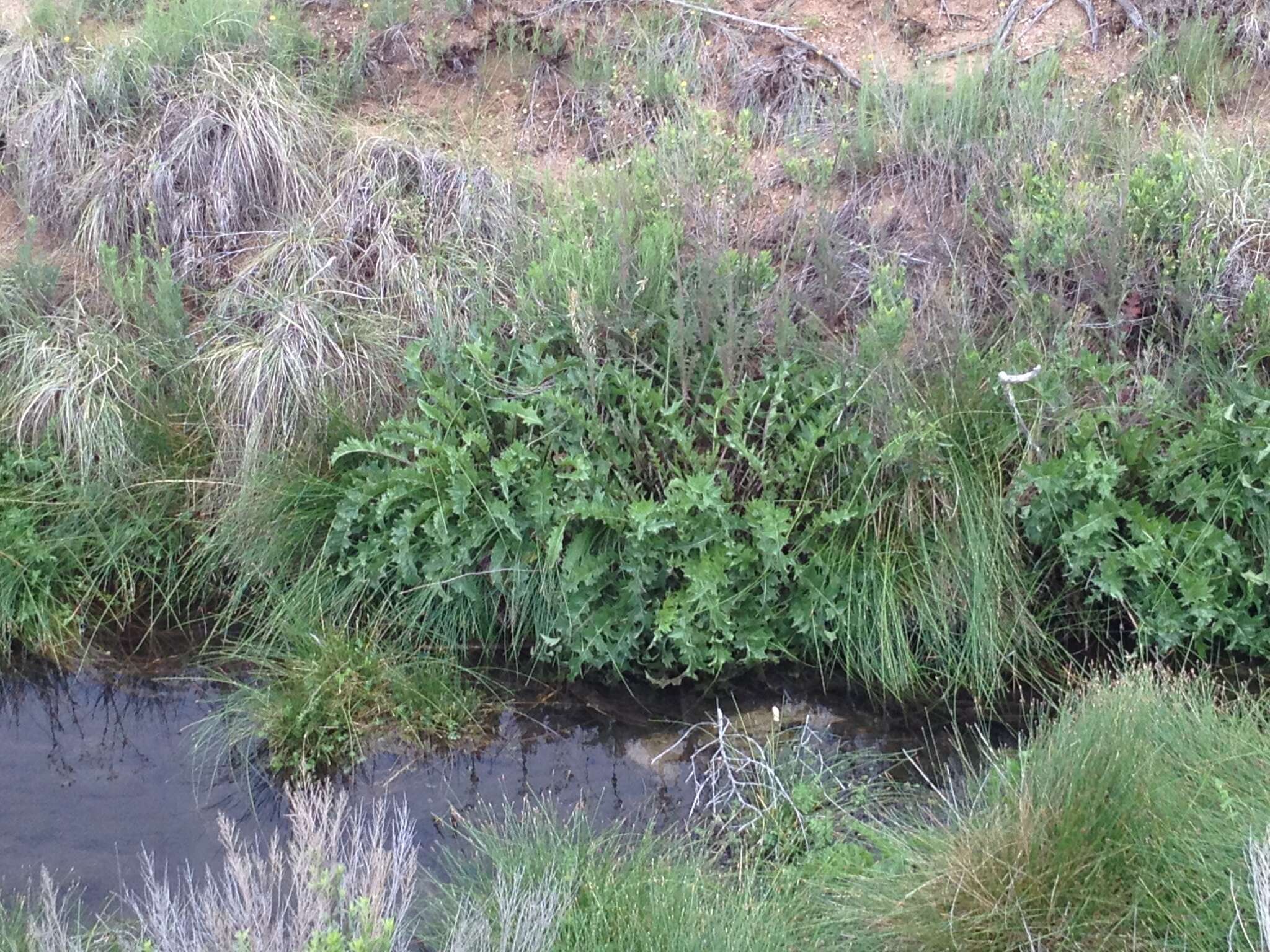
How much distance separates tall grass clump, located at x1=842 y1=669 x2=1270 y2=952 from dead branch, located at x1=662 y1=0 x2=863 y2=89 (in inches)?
165

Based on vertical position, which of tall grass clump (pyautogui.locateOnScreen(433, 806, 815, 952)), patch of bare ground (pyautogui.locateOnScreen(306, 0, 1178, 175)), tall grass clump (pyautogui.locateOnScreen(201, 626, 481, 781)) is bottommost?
tall grass clump (pyautogui.locateOnScreen(201, 626, 481, 781))

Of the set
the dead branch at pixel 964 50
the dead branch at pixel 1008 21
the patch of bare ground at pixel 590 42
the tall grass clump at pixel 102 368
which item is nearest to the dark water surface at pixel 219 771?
the tall grass clump at pixel 102 368

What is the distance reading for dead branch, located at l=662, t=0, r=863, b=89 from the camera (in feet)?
21.8

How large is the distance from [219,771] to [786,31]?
486cm

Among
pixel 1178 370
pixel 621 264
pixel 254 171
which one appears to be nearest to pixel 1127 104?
pixel 1178 370

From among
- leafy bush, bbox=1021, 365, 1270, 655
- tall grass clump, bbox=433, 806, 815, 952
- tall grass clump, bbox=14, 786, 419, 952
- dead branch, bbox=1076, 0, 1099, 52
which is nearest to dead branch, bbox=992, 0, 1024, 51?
dead branch, bbox=1076, 0, 1099, 52

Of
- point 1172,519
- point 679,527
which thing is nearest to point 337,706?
point 679,527

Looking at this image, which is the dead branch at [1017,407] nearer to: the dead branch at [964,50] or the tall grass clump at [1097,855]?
the tall grass clump at [1097,855]

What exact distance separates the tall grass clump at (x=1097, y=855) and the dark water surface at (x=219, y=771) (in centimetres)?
119

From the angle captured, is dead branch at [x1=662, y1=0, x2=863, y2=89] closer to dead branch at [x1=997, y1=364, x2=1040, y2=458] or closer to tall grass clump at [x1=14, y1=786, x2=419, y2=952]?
dead branch at [x1=997, y1=364, x2=1040, y2=458]

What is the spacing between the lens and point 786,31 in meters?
6.84

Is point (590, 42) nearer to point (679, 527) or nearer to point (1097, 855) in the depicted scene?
point (679, 527)

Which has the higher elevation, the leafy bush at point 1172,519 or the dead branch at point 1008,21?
the dead branch at point 1008,21

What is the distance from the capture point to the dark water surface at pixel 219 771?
4.44m
